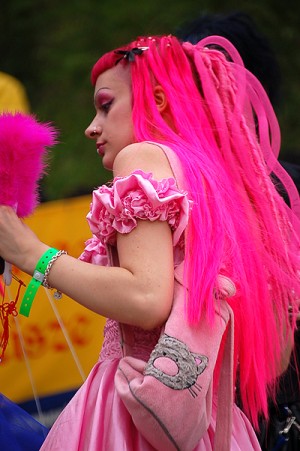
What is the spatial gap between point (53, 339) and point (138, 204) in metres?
2.35

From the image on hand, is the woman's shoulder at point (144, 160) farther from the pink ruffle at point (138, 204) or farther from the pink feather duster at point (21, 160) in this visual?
the pink feather duster at point (21, 160)

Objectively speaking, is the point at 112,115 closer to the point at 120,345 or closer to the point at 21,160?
the point at 21,160

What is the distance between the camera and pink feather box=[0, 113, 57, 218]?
2389 mm

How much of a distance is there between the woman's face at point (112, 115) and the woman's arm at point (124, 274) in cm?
38

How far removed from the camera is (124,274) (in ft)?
7.36

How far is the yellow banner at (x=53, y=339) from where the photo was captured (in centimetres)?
441

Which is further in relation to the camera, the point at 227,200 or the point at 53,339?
the point at 53,339

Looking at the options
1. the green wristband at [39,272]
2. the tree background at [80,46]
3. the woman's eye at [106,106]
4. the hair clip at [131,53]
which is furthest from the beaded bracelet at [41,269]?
the tree background at [80,46]

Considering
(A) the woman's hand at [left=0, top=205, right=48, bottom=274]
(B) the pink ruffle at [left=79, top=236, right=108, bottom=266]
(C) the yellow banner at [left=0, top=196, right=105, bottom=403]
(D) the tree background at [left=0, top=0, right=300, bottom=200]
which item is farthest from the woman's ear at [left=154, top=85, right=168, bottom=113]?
(D) the tree background at [left=0, top=0, right=300, bottom=200]

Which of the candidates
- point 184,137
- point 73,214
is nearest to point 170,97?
point 184,137

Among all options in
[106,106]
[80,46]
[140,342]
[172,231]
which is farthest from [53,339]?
[80,46]

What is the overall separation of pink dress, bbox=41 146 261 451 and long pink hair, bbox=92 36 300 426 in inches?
3.0

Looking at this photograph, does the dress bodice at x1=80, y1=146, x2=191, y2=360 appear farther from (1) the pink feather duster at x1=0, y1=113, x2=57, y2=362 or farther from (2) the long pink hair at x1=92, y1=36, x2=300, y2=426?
(1) the pink feather duster at x1=0, y1=113, x2=57, y2=362

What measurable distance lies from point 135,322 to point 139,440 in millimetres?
291
